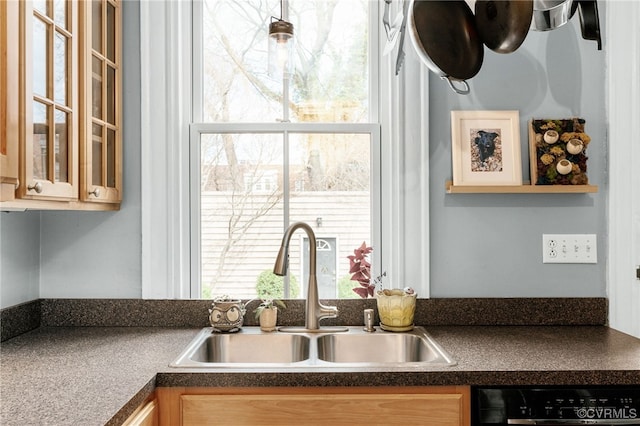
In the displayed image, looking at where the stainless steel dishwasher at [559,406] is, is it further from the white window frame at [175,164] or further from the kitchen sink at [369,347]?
the white window frame at [175,164]

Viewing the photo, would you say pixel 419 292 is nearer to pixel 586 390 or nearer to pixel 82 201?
pixel 586 390

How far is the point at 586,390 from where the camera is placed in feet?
4.80

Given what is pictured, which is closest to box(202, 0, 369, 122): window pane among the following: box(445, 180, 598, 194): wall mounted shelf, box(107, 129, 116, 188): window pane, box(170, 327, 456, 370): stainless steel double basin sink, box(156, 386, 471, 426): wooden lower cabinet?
box(107, 129, 116, 188): window pane

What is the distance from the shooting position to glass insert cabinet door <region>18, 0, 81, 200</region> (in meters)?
1.37

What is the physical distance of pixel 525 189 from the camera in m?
1.99

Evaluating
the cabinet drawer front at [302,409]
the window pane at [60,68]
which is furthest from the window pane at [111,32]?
the cabinet drawer front at [302,409]

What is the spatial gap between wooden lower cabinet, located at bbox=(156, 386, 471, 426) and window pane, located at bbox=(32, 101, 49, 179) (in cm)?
67

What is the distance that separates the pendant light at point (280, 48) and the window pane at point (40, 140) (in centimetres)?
81

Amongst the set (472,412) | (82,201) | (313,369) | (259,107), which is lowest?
(472,412)

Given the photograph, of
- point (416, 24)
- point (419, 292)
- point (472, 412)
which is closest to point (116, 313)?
point (419, 292)

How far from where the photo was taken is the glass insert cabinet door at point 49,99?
1.37 meters

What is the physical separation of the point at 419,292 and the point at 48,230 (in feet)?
4.65

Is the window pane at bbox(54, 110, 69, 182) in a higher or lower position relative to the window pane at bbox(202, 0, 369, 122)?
lower

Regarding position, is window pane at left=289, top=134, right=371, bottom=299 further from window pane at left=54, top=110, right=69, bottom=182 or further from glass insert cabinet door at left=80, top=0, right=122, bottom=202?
window pane at left=54, top=110, right=69, bottom=182
